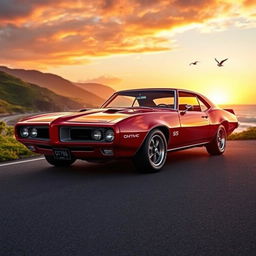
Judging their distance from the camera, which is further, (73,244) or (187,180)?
(187,180)

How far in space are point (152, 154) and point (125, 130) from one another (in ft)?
2.72

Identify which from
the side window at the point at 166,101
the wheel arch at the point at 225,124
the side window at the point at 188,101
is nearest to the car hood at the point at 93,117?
the side window at the point at 166,101

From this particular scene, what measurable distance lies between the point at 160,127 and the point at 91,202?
2667 millimetres

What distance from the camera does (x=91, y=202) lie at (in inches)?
192

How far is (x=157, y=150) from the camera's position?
7.18 meters

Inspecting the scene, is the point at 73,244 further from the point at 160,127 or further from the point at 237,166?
the point at 237,166

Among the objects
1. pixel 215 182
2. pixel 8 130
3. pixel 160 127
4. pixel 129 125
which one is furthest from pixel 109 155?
pixel 8 130

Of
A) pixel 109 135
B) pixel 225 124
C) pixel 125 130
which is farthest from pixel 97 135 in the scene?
pixel 225 124

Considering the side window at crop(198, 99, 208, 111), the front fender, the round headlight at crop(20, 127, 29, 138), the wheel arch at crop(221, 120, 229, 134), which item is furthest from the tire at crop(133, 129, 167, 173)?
the wheel arch at crop(221, 120, 229, 134)

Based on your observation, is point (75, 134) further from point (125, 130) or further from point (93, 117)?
point (125, 130)

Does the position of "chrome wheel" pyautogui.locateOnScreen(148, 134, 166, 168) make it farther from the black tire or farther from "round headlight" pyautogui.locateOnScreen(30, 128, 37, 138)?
"round headlight" pyautogui.locateOnScreen(30, 128, 37, 138)

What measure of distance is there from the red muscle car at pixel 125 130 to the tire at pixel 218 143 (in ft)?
2.19

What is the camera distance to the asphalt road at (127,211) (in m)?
3.34

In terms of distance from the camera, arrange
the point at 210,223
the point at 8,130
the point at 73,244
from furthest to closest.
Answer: the point at 8,130 → the point at 210,223 → the point at 73,244
